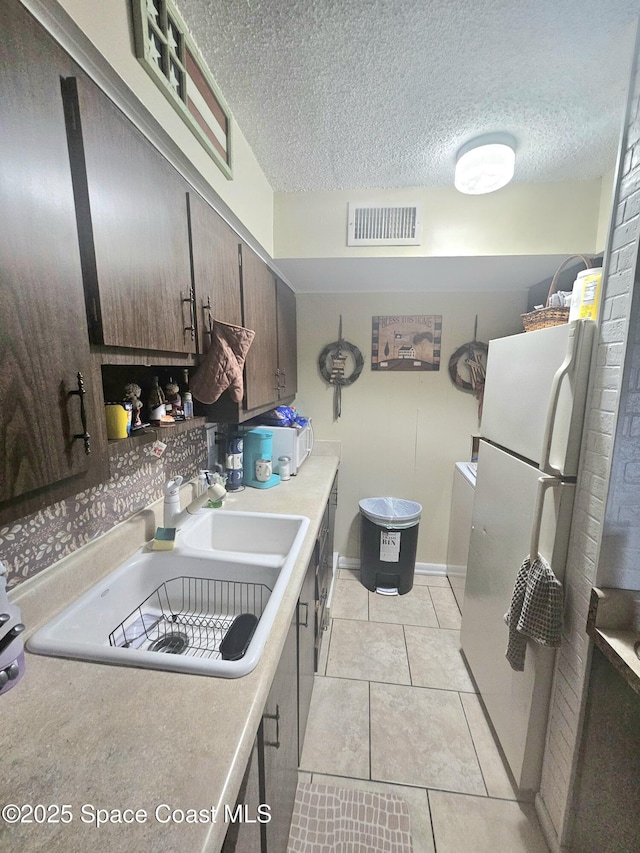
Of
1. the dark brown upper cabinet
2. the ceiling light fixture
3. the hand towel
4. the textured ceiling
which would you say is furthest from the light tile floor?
the textured ceiling

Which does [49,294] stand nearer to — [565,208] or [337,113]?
[337,113]

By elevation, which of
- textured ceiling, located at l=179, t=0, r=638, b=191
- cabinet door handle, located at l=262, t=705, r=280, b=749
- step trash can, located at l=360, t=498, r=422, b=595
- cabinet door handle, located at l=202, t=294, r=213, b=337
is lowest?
step trash can, located at l=360, t=498, r=422, b=595

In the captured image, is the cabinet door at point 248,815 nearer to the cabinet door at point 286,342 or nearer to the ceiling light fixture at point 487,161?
the cabinet door at point 286,342

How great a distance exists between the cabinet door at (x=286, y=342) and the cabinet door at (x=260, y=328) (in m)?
0.10

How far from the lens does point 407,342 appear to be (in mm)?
2561

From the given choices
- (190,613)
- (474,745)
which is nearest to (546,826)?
(474,745)

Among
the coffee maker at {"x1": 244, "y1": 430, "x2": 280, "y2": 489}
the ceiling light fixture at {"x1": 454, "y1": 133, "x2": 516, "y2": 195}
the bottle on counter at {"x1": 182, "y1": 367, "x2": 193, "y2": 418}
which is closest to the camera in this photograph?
the bottle on counter at {"x1": 182, "y1": 367, "x2": 193, "y2": 418}

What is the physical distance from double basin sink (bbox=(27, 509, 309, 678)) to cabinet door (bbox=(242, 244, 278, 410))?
0.68 metres

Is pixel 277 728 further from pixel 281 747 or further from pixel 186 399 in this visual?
pixel 186 399

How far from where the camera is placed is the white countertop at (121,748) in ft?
1.61

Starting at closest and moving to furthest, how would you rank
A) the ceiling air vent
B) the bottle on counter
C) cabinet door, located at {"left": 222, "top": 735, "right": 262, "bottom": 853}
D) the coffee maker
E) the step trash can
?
cabinet door, located at {"left": 222, "top": 735, "right": 262, "bottom": 853} < the bottle on counter < the ceiling air vent < the coffee maker < the step trash can

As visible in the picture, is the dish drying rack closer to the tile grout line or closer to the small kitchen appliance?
the small kitchen appliance

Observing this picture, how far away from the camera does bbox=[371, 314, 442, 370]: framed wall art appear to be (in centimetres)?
253

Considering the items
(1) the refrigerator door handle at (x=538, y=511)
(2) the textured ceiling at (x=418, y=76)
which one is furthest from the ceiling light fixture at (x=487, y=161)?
(1) the refrigerator door handle at (x=538, y=511)
